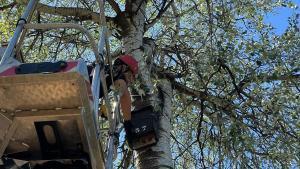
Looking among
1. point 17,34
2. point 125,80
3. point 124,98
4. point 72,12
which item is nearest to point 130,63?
point 125,80

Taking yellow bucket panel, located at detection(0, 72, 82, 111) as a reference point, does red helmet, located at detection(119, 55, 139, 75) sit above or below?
above

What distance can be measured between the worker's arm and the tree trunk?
1.64 ft

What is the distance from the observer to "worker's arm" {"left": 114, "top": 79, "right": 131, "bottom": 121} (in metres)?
5.25

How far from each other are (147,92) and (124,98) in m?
1.10

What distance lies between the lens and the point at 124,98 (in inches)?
212

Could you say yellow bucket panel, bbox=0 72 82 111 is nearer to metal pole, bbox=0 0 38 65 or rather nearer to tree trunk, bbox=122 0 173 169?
metal pole, bbox=0 0 38 65

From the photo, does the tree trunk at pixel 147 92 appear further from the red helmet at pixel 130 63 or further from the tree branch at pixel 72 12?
the red helmet at pixel 130 63

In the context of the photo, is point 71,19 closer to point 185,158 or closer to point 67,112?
point 185,158

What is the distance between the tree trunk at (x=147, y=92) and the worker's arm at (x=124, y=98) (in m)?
0.50

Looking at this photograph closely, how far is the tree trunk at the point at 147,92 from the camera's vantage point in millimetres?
5750

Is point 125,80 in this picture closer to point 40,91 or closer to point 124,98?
point 124,98

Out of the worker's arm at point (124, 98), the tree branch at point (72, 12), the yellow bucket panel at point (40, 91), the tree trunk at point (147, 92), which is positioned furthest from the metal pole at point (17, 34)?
the tree branch at point (72, 12)

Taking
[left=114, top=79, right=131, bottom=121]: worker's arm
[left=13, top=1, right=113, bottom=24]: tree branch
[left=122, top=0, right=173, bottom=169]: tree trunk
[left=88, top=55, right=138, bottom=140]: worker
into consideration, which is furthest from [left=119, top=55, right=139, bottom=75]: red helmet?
[left=13, top=1, right=113, bottom=24]: tree branch

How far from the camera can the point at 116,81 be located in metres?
5.24
